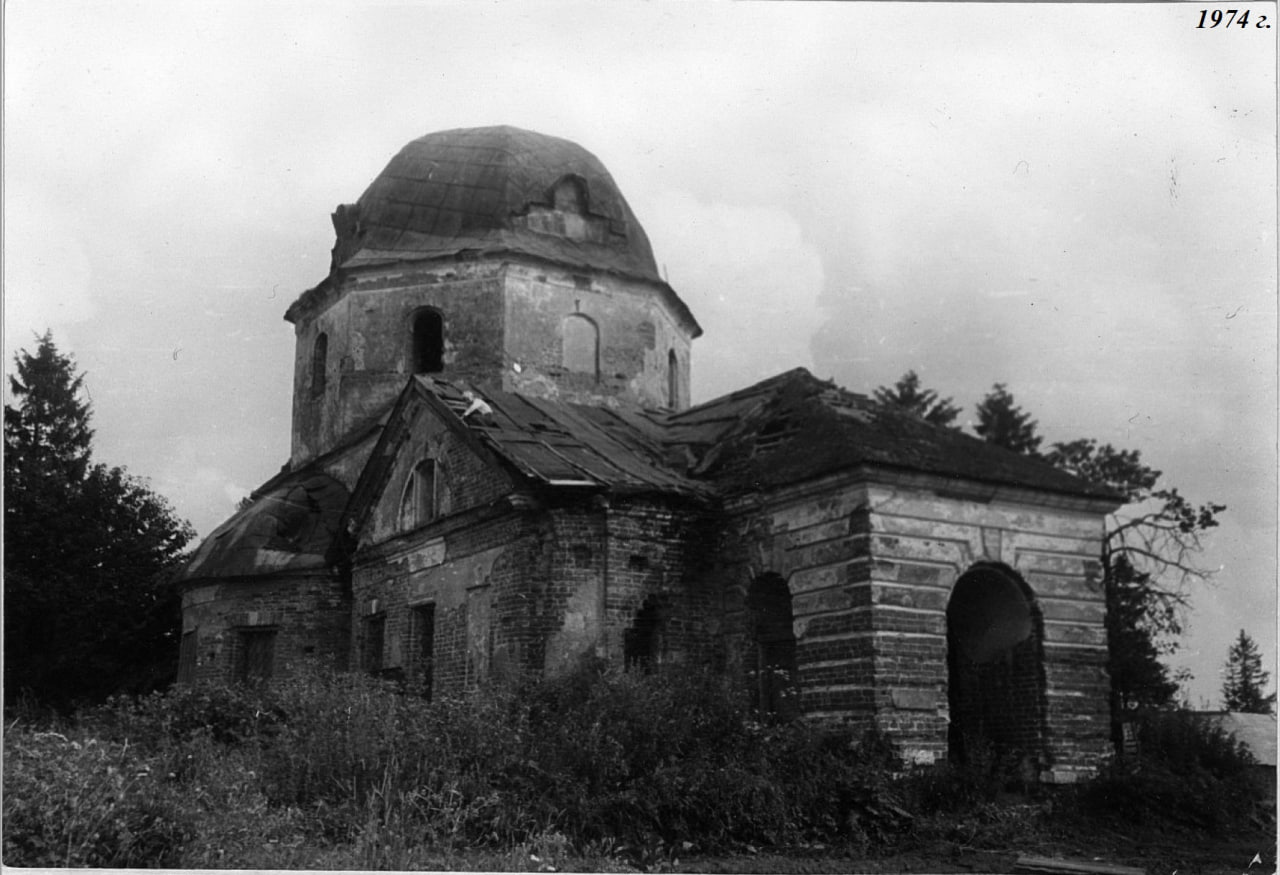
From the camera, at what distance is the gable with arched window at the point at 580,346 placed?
1995 cm

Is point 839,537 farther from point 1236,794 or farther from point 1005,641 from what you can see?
point 1236,794

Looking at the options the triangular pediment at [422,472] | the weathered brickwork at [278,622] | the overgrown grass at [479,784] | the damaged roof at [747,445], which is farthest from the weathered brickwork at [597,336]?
the overgrown grass at [479,784]

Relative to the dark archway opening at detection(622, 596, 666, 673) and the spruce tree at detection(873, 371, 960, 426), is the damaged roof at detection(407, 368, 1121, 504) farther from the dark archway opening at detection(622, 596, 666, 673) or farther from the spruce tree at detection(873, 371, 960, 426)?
the spruce tree at detection(873, 371, 960, 426)

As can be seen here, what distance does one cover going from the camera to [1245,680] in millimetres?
13531

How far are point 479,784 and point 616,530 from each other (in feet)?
15.4

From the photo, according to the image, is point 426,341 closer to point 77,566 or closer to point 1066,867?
point 77,566

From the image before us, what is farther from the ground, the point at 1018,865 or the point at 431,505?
the point at 431,505

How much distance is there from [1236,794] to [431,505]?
9.86m

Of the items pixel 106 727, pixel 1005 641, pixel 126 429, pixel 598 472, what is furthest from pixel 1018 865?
pixel 126 429

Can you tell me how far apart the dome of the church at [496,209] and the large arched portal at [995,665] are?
841 cm

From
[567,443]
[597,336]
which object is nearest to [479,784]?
[567,443]

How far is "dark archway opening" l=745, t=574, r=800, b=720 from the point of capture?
1416 centimetres

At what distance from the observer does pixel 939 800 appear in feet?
39.9

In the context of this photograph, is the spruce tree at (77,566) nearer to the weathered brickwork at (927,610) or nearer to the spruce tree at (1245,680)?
the weathered brickwork at (927,610)
